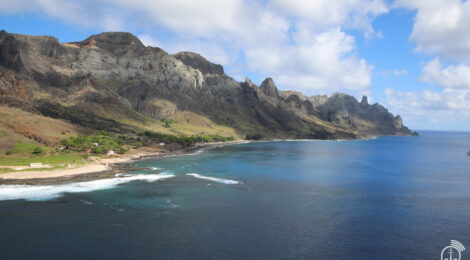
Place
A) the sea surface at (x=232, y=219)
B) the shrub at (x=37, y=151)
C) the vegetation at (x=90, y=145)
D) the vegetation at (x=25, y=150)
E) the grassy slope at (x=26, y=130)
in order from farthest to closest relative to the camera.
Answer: the vegetation at (x=90, y=145), the grassy slope at (x=26, y=130), the shrub at (x=37, y=151), the vegetation at (x=25, y=150), the sea surface at (x=232, y=219)

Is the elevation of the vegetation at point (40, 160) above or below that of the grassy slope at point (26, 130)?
below

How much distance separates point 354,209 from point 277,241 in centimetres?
3088

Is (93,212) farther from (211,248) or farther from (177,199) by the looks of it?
(211,248)

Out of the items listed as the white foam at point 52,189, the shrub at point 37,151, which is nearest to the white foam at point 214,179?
the white foam at point 52,189

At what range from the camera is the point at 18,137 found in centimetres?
14775

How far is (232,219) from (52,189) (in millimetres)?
59106

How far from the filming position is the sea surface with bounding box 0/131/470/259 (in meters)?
52.8

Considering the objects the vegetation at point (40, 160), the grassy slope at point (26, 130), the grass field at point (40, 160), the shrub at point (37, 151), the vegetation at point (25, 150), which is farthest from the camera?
the grassy slope at point (26, 130)

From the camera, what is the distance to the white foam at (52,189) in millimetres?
83188

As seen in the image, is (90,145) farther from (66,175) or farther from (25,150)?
(66,175)

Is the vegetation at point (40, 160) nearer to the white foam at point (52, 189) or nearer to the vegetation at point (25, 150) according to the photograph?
the vegetation at point (25, 150)

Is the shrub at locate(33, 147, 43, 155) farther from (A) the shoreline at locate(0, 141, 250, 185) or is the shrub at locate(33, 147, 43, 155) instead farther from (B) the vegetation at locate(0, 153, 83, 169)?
(A) the shoreline at locate(0, 141, 250, 185)

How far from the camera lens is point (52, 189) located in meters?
92.5

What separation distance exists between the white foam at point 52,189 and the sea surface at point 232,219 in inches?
11.0
